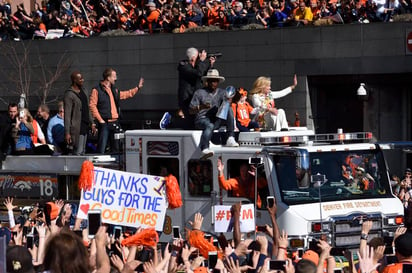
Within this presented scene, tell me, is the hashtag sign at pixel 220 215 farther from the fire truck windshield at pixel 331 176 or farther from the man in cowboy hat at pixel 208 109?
the man in cowboy hat at pixel 208 109

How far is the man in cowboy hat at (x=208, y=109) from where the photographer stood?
1541cm

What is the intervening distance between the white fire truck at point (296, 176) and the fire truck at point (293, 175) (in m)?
0.01

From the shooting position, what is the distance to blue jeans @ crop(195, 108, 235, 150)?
15305 millimetres

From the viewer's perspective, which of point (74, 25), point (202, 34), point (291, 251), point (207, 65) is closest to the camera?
point (291, 251)

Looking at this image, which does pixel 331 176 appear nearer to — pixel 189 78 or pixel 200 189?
pixel 200 189

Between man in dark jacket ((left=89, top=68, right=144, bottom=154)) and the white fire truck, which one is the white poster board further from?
man in dark jacket ((left=89, top=68, right=144, bottom=154))

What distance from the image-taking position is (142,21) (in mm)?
30688

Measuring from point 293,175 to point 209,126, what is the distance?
4.82ft

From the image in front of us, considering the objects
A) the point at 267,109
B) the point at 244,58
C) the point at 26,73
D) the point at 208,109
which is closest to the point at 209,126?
the point at 208,109

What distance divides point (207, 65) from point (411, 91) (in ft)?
38.9

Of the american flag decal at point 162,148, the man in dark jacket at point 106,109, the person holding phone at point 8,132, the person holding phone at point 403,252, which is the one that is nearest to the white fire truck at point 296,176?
the american flag decal at point 162,148

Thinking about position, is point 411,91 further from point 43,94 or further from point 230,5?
point 43,94

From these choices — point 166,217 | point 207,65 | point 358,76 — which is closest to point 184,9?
point 358,76

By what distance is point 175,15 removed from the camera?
98.2ft
